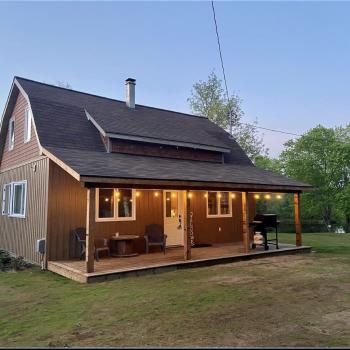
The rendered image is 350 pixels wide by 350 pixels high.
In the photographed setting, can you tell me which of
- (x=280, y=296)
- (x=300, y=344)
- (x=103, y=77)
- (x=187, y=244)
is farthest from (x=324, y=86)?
(x=300, y=344)

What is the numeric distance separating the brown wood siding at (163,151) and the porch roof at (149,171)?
340 millimetres

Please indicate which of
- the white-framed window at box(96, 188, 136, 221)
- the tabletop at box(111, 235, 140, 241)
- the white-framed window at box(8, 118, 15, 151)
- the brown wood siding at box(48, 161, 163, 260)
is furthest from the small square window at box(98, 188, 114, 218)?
the white-framed window at box(8, 118, 15, 151)

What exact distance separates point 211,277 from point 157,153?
17.1ft

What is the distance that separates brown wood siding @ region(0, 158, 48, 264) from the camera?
8.81 metres

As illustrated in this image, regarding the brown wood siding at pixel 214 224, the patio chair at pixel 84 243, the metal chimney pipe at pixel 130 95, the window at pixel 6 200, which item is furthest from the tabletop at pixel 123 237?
the metal chimney pipe at pixel 130 95

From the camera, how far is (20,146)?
436 inches

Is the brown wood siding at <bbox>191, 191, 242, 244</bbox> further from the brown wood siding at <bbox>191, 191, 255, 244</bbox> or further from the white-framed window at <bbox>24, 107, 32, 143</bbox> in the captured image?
the white-framed window at <bbox>24, 107, 32, 143</bbox>

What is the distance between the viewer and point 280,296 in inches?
223

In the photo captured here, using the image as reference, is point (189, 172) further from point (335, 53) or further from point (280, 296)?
point (335, 53)

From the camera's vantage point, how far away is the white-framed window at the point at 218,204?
12062 millimetres

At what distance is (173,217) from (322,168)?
837 inches

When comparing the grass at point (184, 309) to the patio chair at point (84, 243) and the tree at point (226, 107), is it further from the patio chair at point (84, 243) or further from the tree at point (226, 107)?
the tree at point (226, 107)

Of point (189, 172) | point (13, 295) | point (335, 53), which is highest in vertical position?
point (335, 53)

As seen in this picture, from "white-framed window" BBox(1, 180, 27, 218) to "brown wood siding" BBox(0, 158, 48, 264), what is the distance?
0.61ft
